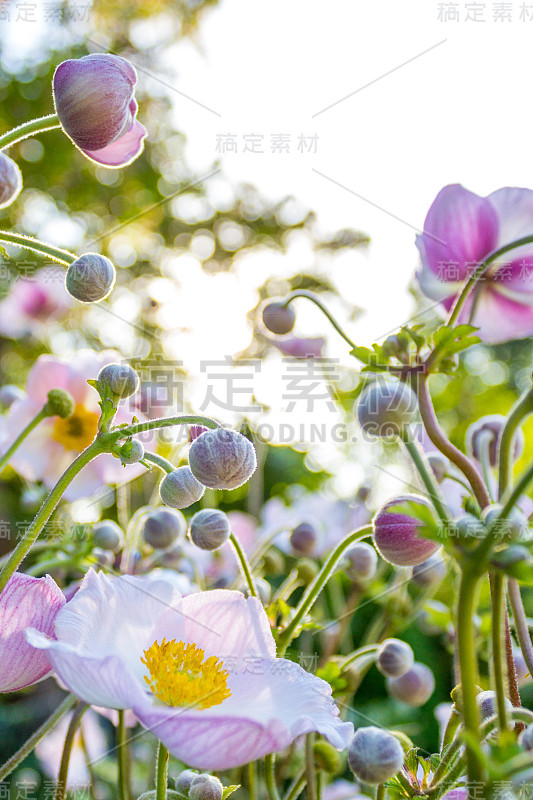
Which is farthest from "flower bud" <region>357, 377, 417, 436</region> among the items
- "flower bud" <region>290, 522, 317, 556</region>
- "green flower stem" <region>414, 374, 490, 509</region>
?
"flower bud" <region>290, 522, 317, 556</region>

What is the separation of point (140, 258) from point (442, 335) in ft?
11.6

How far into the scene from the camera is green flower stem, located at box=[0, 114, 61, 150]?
39 centimetres

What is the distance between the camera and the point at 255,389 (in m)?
0.85

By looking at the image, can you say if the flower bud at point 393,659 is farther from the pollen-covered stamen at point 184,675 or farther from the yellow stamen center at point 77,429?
the yellow stamen center at point 77,429

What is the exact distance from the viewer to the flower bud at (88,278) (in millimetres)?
422

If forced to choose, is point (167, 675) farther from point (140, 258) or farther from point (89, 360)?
point (140, 258)

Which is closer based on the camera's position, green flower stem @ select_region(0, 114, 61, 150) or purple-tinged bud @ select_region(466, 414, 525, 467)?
green flower stem @ select_region(0, 114, 61, 150)

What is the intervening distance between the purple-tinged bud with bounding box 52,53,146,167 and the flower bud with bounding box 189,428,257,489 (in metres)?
0.20

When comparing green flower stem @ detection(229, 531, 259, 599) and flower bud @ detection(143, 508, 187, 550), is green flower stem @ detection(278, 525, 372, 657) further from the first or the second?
flower bud @ detection(143, 508, 187, 550)

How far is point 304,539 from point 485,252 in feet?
1.15

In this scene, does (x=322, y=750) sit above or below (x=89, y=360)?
below

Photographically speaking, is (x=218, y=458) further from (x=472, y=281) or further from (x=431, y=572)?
(x=431, y=572)

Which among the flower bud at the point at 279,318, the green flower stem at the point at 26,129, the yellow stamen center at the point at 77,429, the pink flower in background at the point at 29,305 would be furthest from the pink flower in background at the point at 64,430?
the pink flower in background at the point at 29,305

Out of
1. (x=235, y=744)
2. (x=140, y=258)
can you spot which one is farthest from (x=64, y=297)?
(x=140, y=258)
